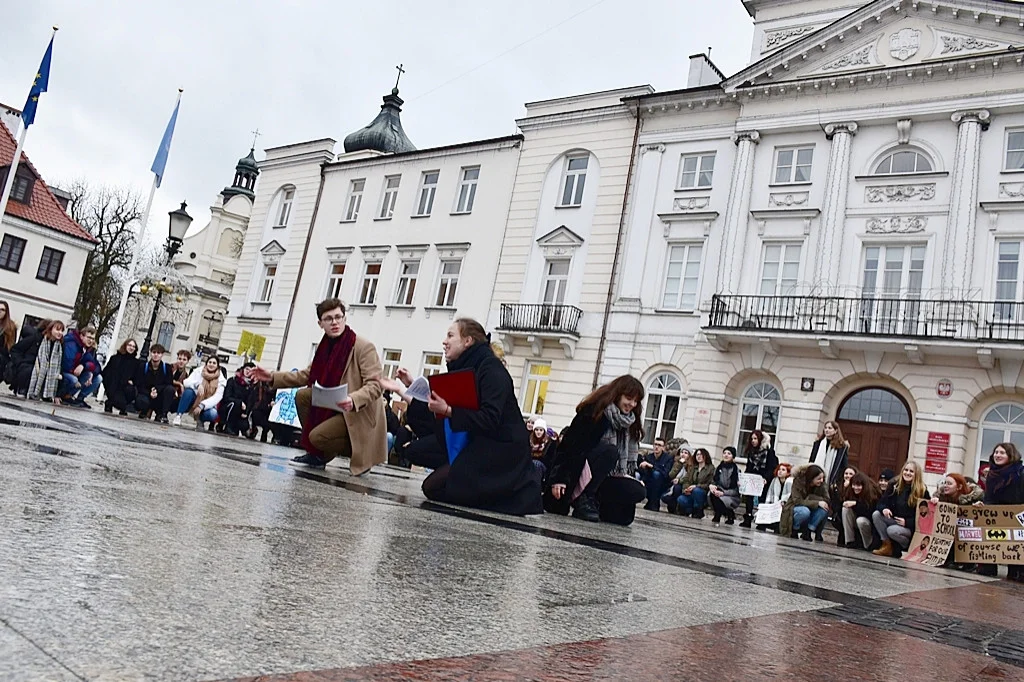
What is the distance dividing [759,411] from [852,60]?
33.4 feet

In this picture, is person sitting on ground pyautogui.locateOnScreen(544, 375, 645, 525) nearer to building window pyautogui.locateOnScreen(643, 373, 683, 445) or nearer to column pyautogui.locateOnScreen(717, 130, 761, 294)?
building window pyautogui.locateOnScreen(643, 373, 683, 445)

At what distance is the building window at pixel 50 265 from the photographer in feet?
140

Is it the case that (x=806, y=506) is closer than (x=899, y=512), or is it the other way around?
(x=899, y=512)

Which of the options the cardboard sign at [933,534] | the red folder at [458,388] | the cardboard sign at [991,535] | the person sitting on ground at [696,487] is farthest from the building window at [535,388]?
the red folder at [458,388]

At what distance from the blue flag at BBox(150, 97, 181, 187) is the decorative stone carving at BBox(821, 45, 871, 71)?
66.0 ft

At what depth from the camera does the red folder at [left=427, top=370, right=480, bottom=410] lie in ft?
18.9

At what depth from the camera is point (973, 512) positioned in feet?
33.5

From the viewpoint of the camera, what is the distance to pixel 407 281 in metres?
31.3

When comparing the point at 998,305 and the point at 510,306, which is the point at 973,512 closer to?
the point at 998,305

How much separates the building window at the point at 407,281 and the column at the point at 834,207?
14.9 meters

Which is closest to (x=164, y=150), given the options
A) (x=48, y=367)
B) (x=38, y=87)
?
(x=38, y=87)

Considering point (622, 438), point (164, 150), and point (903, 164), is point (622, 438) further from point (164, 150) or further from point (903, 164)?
point (164, 150)

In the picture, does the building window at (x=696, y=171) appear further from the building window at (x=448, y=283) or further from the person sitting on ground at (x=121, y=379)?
the person sitting on ground at (x=121, y=379)

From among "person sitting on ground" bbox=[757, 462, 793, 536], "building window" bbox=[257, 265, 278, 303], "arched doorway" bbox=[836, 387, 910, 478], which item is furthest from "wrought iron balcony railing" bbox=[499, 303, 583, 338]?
"building window" bbox=[257, 265, 278, 303]
